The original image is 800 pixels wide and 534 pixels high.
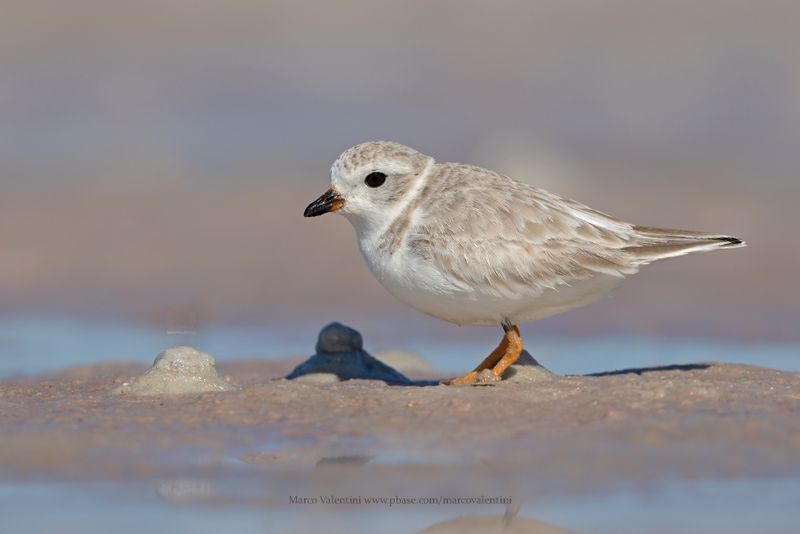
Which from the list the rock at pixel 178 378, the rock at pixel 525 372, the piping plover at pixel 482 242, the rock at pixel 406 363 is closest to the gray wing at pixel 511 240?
the piping plover at pixel 482 242

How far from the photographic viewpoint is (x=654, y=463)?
228 inches

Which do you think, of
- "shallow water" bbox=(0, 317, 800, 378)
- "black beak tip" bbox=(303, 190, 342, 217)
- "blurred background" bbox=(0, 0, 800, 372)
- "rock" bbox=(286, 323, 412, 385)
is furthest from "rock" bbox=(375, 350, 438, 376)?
"black beak tip" bbox=(303, 190, 342, 217)

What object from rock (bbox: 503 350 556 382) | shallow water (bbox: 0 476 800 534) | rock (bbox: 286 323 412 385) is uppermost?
rock (bbox: 286 323 412 385)

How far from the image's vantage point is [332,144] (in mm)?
19688

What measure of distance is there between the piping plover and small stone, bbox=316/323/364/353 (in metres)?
0.57

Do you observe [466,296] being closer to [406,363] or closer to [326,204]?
[326,204]

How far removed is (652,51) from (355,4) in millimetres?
6149

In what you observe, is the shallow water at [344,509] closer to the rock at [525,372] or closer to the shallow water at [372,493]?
the shallow water at [372,493]

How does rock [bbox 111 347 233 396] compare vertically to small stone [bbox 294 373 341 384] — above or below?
below

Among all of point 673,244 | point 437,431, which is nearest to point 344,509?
point 437,431

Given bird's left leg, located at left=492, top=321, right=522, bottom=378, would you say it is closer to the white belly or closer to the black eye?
the white belly

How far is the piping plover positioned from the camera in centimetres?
759

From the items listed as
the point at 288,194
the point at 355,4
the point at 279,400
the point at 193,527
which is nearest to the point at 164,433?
the point at 279,400

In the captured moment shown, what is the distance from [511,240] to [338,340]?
1341 mm
